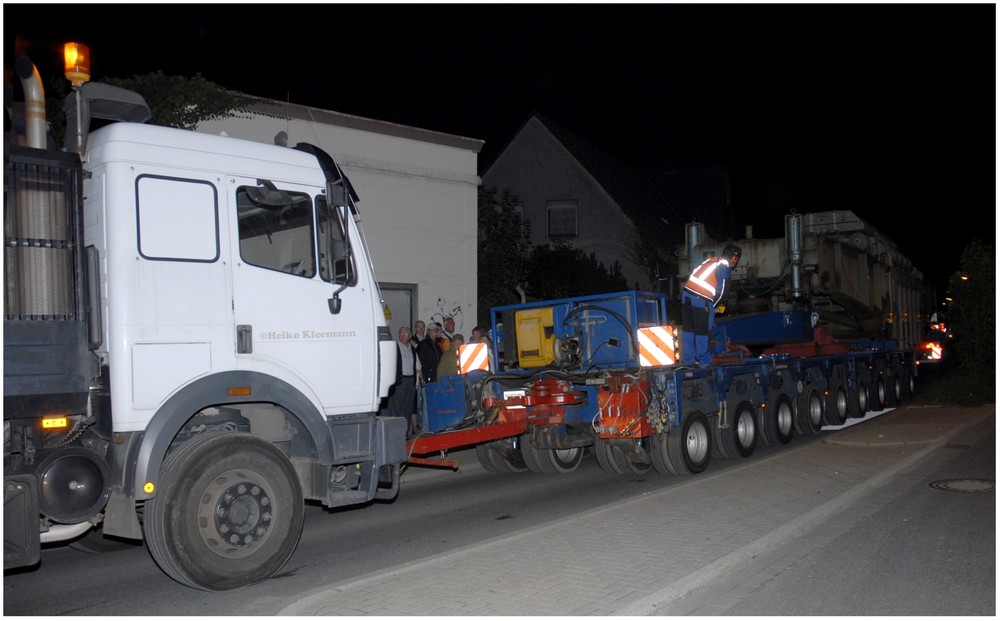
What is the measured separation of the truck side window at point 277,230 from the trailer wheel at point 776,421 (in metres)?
8.66

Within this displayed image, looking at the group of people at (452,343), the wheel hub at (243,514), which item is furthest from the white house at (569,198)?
the wheel hub at (243,514)

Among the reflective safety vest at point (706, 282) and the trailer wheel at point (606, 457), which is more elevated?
the reflective safety vest at point (706, 282)

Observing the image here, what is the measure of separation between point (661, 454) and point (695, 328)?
6.06 ft

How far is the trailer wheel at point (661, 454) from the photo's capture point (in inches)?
415

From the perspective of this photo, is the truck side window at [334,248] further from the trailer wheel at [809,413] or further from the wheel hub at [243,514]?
the trailer wheel at [809,413]

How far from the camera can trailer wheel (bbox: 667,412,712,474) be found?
416 inches

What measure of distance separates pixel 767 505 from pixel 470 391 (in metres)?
3.40

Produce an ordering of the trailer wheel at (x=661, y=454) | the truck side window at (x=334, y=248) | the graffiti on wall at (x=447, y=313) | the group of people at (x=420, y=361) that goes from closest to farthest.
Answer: the truck side window at (x=334, y=248) → the trailer wheel at (x=661, y=454) → the group of people at (x=420, y=361) → the graffiti on wall at (x=447, y=313)

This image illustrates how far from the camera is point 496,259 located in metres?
20.9

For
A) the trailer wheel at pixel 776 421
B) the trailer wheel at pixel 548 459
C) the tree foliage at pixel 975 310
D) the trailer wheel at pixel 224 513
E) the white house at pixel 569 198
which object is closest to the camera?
the trailer wheel at pixel 224 513

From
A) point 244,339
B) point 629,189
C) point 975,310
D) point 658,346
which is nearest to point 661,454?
point 658,346

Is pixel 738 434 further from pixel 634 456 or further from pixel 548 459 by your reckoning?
pixel 548 459

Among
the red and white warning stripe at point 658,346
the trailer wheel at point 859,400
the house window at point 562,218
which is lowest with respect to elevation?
the trailer wheel at point 859,400

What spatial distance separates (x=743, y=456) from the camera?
1227 cm
